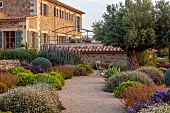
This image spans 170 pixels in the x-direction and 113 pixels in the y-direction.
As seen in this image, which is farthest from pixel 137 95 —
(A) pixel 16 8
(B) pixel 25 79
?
(A) pixel 16 8

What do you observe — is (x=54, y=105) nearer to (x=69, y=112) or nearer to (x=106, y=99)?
(x=69, y=112)

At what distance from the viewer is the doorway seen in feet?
94.9

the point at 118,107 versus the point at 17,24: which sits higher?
the point at 17,24

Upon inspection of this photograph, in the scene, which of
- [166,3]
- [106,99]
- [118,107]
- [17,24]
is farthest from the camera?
[17,24]

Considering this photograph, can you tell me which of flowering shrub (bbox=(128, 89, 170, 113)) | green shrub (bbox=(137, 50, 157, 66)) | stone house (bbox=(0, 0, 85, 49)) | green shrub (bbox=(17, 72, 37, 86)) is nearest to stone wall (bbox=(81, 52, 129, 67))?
green shrub (bbox=(137, 50, 157, 66))

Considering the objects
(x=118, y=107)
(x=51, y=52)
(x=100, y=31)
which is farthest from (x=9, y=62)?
(x=118, y=107)

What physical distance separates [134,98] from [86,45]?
22.4m

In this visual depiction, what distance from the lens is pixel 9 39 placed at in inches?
1152

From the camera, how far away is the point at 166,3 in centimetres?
2197

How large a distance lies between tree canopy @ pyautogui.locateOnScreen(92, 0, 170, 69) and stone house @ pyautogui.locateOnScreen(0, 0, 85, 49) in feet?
26.2

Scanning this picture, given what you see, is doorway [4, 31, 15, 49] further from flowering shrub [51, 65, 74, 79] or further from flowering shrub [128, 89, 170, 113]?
flowering shrub [128, 89, 170, 113]

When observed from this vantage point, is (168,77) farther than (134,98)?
Yes

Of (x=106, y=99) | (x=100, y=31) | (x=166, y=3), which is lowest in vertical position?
(x=106, y=99)

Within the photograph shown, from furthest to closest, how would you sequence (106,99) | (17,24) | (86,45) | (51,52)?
(86,45)
(17,24)
(51,52)
(106,99)
